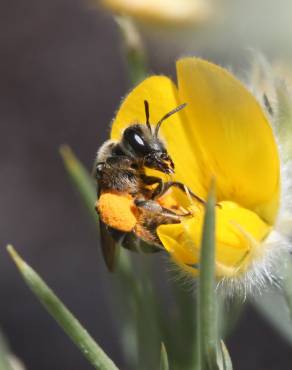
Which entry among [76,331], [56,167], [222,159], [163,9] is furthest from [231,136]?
[56,167]

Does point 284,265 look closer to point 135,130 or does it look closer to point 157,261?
point 135,130

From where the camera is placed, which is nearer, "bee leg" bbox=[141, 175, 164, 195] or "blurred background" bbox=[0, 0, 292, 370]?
"bee leg" bbox=[141, 175, 164, 195]

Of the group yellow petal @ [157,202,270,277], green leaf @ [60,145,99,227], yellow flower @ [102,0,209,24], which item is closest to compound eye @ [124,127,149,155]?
yellow petal @ [157,202,270,277]

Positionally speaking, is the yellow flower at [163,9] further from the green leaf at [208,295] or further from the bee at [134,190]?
the green leaf at [208,295]

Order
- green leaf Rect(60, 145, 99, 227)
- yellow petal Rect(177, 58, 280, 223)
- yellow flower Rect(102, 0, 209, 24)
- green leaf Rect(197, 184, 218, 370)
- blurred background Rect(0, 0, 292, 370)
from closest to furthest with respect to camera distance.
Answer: green leaf Rect(197, 184, 218, 370) → yellow petal Rect(177, 58, 280, 223) → green leaf Rect(60, 145, 99, 227) → yellow flower Rect(102, 0, 209, 24) → blurred background Rect(0, 0, 292, 370)

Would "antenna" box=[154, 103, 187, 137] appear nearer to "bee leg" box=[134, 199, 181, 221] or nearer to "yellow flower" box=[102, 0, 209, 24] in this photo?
"bee leg" box=[134, 199, 181, 221]

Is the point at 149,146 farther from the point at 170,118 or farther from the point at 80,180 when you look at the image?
the point at 80,180
